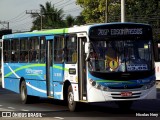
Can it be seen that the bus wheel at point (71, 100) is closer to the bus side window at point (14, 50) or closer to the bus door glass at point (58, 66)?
the bus door glass at point (58, 66)

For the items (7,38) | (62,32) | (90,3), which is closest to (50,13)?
(90,3)

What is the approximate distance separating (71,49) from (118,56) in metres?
2.18

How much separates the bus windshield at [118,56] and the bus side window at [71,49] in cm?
122

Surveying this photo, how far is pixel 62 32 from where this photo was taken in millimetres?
18031

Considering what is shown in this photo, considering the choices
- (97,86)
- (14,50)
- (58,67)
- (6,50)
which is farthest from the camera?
(6,50)

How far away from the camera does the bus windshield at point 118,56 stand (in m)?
15.6

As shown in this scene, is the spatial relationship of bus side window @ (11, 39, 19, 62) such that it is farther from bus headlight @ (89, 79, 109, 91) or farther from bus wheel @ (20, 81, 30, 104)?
bus headlight @ (89, 79, 109, 91)

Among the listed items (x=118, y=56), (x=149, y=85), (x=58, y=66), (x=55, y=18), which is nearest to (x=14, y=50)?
(x=58, y=66)

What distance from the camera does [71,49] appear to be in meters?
17.2

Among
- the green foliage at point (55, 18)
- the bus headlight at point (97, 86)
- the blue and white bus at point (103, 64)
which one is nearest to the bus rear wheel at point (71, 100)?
the blue and white bus at point (103, 64)

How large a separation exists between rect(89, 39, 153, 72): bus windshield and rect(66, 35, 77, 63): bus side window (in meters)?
1.22

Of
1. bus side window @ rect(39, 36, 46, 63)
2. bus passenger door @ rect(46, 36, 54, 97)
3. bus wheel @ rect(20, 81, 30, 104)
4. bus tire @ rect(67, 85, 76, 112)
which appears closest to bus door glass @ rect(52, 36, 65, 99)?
bus passenger door @ rect(46, 36, 54, 97)

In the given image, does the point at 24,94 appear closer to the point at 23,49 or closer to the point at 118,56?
the point at 23,49

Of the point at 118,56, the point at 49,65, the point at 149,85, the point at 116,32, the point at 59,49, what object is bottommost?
the point at 149,85
